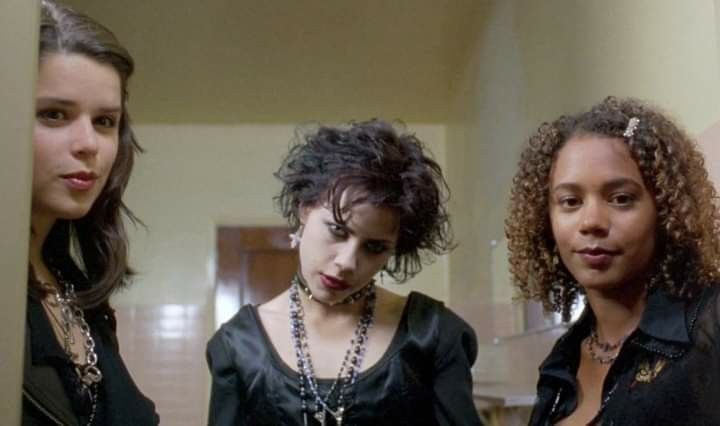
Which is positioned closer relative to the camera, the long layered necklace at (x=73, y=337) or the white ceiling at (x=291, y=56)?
the long layered necklace at (x=73, y=337)

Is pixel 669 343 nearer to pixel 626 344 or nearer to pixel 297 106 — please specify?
pixel 626 344

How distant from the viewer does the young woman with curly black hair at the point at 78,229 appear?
0.74 metres

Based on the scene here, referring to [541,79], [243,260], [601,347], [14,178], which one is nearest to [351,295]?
[601,347]

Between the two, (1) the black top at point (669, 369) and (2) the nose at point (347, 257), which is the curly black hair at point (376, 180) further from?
(1) the black top at point (669, 369)

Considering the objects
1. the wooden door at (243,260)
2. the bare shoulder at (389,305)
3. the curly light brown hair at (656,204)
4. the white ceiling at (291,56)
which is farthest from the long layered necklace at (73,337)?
the wooden door at (243,260)

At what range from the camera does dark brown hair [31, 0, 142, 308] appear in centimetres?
81

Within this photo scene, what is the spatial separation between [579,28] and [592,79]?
145mm

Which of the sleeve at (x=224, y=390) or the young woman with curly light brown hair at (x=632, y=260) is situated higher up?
the young woman with curly light brown hair at (x=632, y=260)

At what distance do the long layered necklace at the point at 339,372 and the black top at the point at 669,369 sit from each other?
0.94 ft

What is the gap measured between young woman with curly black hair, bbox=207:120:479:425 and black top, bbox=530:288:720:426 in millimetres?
240

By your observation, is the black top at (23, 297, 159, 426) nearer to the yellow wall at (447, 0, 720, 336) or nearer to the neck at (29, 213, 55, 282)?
the neck at (29, 213, 55, 282)

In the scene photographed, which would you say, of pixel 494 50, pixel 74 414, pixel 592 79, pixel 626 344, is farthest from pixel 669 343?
pixel 494 50

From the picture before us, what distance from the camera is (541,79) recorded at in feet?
6.04

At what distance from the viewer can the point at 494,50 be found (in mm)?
2350
